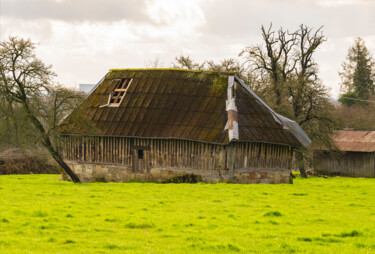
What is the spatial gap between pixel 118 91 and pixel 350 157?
29615 mm

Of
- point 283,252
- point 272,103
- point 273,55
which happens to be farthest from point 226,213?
point 273,55

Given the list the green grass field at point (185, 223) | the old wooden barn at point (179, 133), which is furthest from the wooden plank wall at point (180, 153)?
the green grass field at point (185, 223)

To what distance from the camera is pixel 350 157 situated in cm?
5853

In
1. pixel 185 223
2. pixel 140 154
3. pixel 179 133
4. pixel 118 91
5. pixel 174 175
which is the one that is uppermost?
pixel 118 91

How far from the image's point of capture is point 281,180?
3403cm

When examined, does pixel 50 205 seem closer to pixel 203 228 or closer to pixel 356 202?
pixel 203 228

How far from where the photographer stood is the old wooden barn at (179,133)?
108 feet

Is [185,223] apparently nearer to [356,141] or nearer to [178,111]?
[178,111]

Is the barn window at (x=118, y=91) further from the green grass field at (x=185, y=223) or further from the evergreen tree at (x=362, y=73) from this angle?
the evergreen tree at (x=362, y=73)

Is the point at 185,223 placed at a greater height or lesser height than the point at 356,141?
lesser

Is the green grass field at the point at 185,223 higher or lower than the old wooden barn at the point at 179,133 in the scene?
lower

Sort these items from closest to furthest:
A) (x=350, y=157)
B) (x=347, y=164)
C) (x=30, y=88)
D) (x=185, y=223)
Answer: (x=185, y=223), (x=30, y=88), (x=350, y=157), (x=347, y=164)

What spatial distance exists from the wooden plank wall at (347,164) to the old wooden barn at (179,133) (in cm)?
2370

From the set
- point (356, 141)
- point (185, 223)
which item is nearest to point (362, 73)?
point (356, 141)
